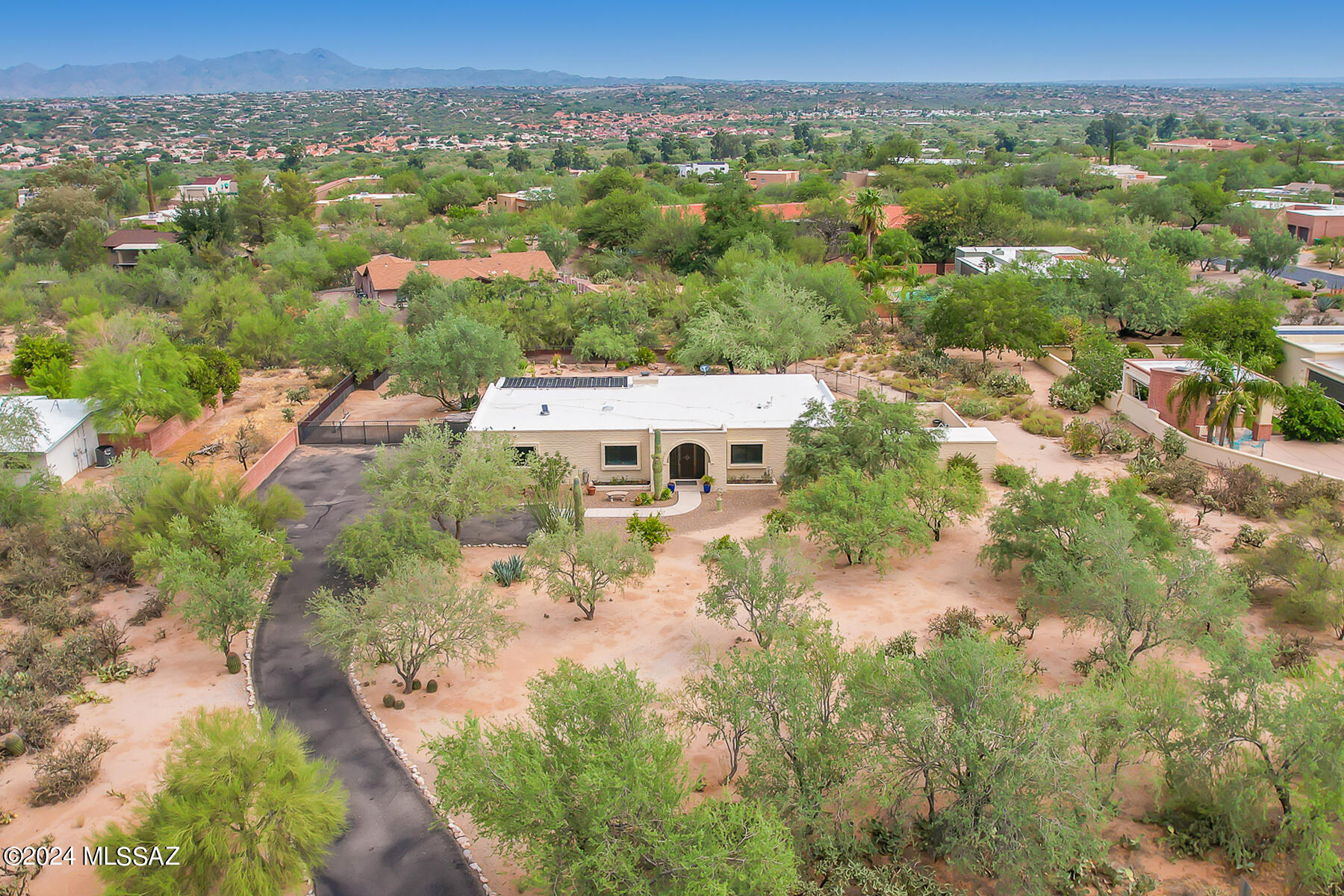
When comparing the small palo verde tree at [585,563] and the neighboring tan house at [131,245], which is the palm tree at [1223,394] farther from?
the neighboring tan house at [131,245]

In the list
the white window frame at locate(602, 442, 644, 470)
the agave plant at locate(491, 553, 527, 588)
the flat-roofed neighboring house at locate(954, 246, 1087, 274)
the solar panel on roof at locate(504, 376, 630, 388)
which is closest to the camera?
the agave plant at locate(491, 553, 527, 588)

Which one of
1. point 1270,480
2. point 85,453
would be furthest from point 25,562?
point 1270,480


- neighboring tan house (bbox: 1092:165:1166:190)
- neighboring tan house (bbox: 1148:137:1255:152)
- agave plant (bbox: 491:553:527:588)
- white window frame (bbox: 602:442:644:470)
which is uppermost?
neighboring tan house (bbox: 1148:137:1255:152)

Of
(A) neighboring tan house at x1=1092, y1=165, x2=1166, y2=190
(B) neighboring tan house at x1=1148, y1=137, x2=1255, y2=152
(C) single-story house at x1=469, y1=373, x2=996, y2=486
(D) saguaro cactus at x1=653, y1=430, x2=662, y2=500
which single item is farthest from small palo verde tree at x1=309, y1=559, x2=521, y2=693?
(B) neighboring tan house at x1=1148, y1=137, x2=1255, y2=152

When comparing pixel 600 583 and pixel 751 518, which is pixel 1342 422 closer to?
pixel 751 518

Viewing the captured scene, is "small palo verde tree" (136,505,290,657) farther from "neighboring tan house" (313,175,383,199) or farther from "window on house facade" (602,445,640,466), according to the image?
"neighboring tan house" (313,175,383,199)

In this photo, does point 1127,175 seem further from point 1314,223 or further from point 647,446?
point 647,446
